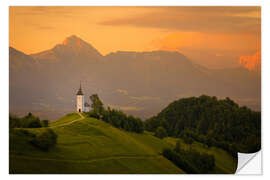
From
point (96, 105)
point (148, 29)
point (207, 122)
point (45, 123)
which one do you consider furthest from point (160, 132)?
point (45, 123)

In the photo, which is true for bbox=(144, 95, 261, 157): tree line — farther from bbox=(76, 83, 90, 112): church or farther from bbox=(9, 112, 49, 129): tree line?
bbox=(9, 112, 49, 129): tree line

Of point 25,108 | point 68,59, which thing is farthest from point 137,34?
point 25,108

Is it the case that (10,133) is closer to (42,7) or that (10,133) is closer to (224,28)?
(42,7)

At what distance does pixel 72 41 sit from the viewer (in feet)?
39.2

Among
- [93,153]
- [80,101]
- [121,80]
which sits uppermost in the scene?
[121,80]

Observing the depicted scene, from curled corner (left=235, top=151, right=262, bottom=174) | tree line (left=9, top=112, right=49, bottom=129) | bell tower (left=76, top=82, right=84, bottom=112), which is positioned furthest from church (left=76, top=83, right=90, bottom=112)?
curled corner (left=235, top=151, right=262, bottom=174)

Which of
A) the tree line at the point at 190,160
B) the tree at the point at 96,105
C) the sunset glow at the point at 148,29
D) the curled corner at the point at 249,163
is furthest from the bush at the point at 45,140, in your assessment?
the curled corner at the point at 249,163

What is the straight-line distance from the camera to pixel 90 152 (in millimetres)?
10867

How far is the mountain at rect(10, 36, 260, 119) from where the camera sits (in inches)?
465

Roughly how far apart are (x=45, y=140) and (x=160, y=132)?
502 centimetres

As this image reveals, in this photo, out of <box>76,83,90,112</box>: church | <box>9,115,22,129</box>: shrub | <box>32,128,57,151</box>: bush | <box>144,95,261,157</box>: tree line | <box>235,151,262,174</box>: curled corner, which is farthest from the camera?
<box>144,95,261,157</box>: tree line

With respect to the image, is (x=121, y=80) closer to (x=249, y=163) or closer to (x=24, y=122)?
(x=24, y=122)

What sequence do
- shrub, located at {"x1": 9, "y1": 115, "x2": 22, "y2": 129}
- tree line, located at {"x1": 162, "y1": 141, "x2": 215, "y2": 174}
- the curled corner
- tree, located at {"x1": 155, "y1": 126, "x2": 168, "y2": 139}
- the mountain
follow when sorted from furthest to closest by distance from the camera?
tree, located at {"x1": 155, "y1": 126, "x2": 168, "y2": 139} < the mountain < tree line, located at {"x1": 162, "y1": 141, "x2": 215, "y2": 174} < the curled corner < shrub, located at {"x1": 9, "y1": 115, "x2": 22, "y2": 129}

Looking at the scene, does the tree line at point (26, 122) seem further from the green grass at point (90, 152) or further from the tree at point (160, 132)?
the tree at point (160, 132)
